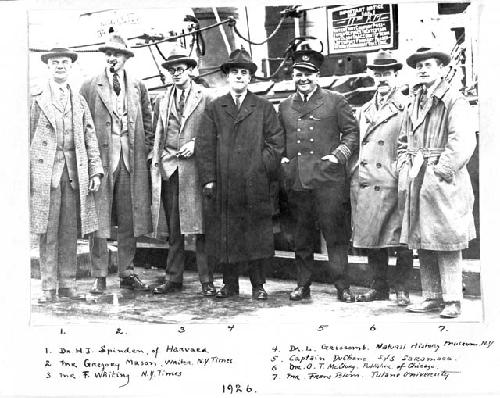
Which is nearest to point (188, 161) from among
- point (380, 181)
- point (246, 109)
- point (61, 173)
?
point (246, 109)

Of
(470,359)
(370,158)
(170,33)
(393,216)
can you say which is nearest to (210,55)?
(170,33)

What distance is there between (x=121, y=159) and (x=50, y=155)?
0.47 metres

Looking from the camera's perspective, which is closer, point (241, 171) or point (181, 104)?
point (241, 171)

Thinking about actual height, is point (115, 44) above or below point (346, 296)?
above

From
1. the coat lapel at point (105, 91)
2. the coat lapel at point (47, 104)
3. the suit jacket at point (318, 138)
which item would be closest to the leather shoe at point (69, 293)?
the coat lapel at point (47, 104)

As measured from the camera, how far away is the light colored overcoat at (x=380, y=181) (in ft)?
18.4

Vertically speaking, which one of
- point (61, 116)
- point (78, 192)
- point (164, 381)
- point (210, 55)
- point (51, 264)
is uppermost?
point (210, 55)

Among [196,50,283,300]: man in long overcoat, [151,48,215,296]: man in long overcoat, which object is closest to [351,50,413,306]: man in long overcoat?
[196,50,283,300]: man in long overcoat

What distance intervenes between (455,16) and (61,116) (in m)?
2.66

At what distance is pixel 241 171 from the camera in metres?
5.70

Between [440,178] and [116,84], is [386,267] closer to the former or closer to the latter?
[440,178]

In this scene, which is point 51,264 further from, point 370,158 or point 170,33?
point 370,158

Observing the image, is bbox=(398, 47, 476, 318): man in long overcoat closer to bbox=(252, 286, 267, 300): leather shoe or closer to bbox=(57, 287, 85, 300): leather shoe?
bbox=(252, 286, 267, 300): leather shoe

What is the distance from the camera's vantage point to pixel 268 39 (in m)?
5.70
